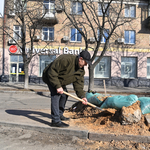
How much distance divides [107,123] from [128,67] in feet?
54.5

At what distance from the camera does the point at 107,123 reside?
359 centimetres

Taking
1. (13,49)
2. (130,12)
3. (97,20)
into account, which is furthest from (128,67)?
(13,49)

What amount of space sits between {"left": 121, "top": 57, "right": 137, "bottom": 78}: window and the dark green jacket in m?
16.3

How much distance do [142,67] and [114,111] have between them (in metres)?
16.8

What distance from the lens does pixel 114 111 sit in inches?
149

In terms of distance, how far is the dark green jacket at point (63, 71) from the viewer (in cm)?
335

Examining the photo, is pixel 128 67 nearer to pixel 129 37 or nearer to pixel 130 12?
pixel 129 37

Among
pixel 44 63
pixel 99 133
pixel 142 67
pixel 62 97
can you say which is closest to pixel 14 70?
pixel 44 63

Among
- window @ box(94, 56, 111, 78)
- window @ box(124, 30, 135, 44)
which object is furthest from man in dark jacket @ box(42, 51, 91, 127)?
window @ box(124, 30, 135, 44)

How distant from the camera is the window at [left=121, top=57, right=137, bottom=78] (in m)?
19.2

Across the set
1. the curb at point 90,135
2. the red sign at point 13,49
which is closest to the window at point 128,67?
the red sign at point 13,49

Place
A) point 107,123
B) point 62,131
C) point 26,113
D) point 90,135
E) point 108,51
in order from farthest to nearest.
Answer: point 108,51 → point 26,113 → point 107,123 → point 62,131 → point 90,135

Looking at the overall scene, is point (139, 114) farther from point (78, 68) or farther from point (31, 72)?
point (31, 72)

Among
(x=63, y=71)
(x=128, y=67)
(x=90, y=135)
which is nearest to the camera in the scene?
(x=90, y=135)
